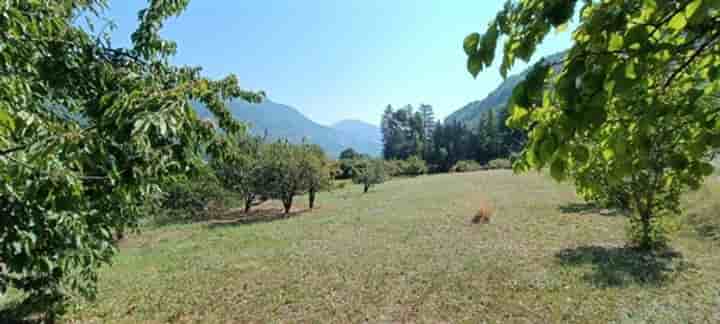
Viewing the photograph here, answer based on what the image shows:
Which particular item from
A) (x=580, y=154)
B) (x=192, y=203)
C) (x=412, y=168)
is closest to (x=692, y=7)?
(x=580, y=154)

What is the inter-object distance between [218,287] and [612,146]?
6.26m

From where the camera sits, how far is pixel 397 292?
16.8 ft

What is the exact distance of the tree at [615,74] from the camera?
85cm

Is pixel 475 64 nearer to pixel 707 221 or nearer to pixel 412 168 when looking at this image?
pixel 707 221

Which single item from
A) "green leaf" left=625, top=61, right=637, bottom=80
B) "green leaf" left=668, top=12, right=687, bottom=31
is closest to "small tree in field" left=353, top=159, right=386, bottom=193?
"green leaf" left=668, top=12, right=687, bottom=31

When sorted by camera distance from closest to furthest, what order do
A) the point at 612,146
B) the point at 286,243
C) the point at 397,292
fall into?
the point at 612,146 < the point at 397,292 < the point at 286,243

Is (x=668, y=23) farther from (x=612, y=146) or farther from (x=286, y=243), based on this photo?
(x=286, y=243)

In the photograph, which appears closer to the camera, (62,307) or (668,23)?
(668,23)

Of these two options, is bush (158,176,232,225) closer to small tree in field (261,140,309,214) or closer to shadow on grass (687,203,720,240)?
small tree in field (261,140,309,214)

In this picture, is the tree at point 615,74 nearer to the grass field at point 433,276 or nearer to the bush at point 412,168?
the grass field at point 433,276

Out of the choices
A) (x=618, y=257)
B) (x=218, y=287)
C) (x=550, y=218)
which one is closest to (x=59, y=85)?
(x=218, y=287)

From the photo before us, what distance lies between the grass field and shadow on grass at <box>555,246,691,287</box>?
0.09 feet

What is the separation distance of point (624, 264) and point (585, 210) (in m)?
6.08

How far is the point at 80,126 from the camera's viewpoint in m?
2.13
